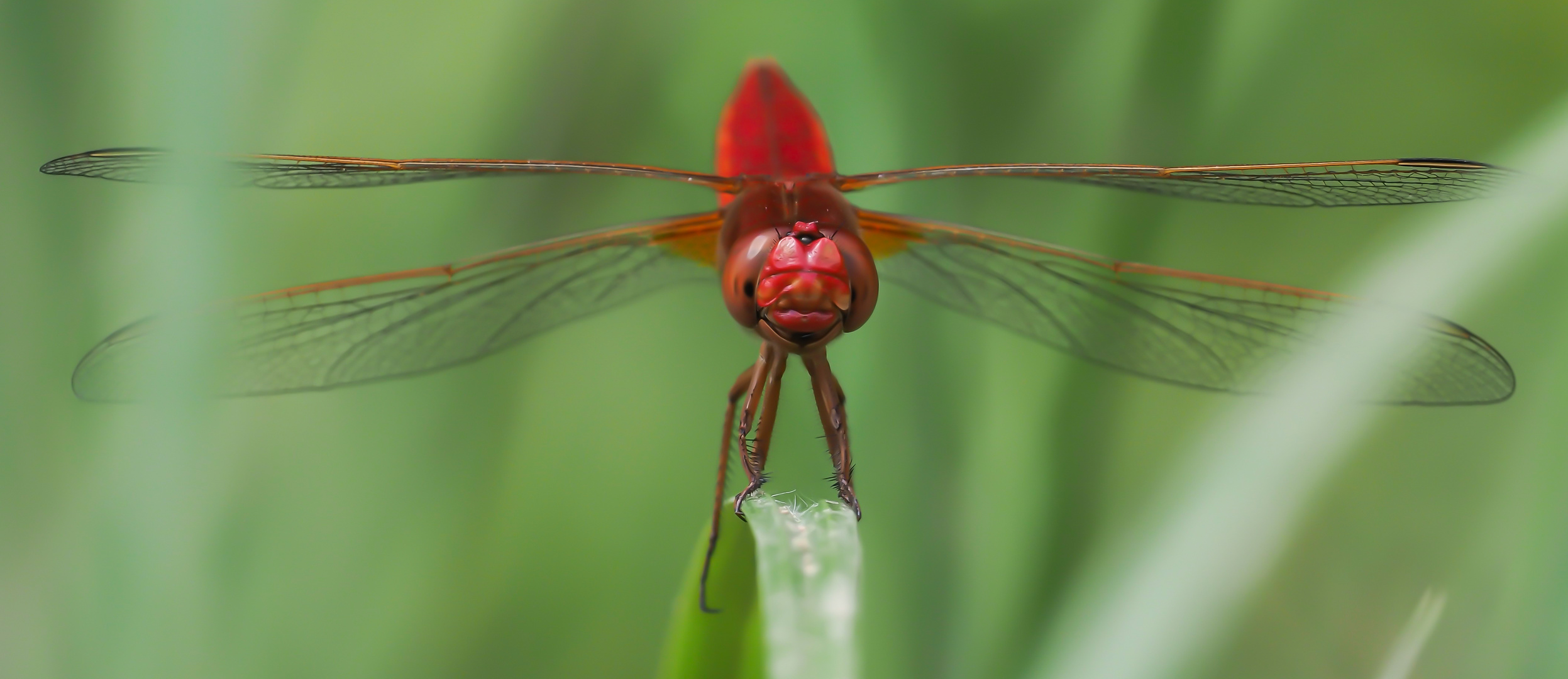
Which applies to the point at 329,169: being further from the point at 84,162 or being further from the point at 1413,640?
the point at 1413,640

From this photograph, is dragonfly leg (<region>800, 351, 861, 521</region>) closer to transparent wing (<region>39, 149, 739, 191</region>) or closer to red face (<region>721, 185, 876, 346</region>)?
red face (<region>721, 185, 876, 346</region>)

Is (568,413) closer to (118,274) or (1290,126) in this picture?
(118,274)

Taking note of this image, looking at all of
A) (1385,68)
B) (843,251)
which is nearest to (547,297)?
(843,251)

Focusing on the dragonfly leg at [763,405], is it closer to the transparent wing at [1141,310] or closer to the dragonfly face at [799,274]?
the dragonfly face at [799,274]

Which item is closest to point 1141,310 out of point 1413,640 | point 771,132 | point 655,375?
point 1413,640

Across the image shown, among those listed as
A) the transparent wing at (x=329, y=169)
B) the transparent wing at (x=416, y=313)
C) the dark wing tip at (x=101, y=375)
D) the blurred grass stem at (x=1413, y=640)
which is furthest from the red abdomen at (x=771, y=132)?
the blurred grass stem at (x=1413, y=640)

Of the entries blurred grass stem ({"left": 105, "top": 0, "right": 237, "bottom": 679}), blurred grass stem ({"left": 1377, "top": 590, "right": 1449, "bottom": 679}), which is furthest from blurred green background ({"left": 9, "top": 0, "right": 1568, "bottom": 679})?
blurred grass stem ({"left": 1377, "top": 590, "right": 1449, "bottom": 679})
